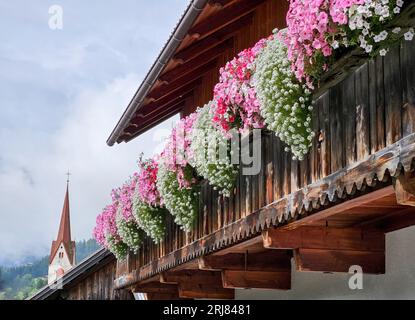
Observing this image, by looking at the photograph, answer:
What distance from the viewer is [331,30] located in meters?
4.25

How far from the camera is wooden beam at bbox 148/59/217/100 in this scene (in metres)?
10.0

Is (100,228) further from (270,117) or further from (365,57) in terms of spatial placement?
(365,57)

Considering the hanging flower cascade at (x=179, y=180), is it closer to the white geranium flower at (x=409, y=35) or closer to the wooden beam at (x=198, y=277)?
the wooden beam at (x=198, y=277)

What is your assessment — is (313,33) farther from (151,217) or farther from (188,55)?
(151,217)

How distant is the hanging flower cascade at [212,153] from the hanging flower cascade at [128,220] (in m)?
3.08

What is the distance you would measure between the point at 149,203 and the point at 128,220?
131 centimetres

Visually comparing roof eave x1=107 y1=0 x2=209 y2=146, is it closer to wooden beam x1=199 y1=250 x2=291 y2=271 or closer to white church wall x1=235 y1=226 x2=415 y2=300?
wooden beam x1=199 y1=250 x2=291 y2=271

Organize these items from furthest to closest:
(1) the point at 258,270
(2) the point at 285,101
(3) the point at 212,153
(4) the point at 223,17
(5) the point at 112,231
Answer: (5) the point at 112,231 → (1) the point at 258,270 → (4) the point at 223,17 → (3) the point at 212,153 → (2) the point at 285,101

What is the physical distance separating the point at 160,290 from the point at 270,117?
767 cm

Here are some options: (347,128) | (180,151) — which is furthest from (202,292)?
(347,128)

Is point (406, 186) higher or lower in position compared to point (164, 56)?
lower
